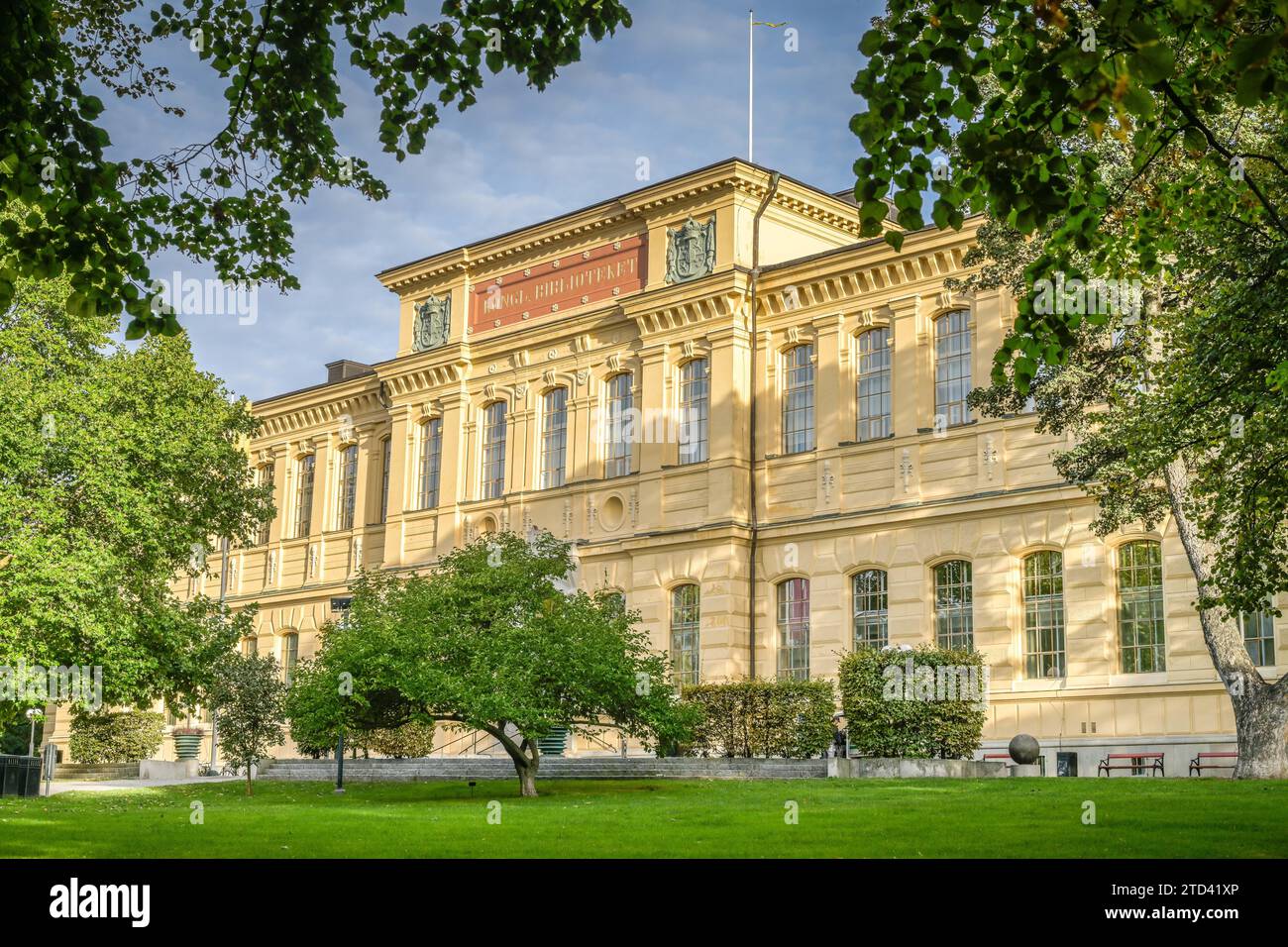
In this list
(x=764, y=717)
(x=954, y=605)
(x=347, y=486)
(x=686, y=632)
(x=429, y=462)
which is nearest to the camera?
(x=764, y=717)

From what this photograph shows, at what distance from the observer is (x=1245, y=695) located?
941 inches

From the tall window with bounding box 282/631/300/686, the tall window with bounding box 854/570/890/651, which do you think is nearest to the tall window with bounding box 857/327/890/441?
the tall window with bounding box 854/570/890/651

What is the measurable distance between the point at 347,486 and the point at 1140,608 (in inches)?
1136

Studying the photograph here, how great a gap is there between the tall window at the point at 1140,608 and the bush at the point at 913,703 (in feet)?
13.9

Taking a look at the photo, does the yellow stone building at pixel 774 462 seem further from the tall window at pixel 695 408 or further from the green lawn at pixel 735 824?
the green lawn at pixel 735 824

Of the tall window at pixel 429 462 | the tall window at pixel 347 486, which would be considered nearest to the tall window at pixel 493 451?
the tall window at pixel 429 462

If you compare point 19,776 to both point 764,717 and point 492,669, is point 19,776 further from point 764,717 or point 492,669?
point 764,717

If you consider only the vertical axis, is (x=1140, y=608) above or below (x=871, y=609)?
below

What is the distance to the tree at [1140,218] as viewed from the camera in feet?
26.9

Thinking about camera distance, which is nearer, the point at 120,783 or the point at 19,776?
the point at 19,776

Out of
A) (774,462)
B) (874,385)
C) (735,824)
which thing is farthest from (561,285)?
(735,824)
